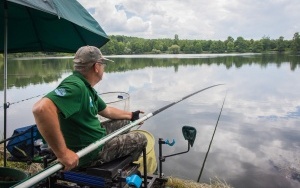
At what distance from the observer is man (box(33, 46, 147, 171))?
2.02 meters

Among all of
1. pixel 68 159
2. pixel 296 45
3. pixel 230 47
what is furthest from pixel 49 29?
pixel 230 47

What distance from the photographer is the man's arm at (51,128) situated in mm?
1984

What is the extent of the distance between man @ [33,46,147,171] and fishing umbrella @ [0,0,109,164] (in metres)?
1.36

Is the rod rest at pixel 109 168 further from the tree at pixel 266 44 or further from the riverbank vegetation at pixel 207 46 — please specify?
the tree at pixel 266 44

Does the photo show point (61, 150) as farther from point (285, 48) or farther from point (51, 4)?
point (285, 48)

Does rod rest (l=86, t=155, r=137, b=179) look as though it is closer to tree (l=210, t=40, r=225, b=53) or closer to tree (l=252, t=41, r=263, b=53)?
tree (l=252, t=41, r=263, b=53)

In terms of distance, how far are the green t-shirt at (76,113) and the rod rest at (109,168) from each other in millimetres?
123

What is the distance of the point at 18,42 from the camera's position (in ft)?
19.1

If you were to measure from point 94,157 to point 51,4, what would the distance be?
184 cm

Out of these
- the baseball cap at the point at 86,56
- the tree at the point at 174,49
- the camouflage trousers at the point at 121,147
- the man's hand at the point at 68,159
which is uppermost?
the tree at the point at 174,49

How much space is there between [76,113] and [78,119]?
74 mm

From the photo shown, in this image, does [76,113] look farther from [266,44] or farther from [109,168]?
[266,44]

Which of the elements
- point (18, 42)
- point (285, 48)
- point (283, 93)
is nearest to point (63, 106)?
point (18, 42)

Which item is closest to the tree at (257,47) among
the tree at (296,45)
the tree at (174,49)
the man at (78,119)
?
the tree at (296,45)
